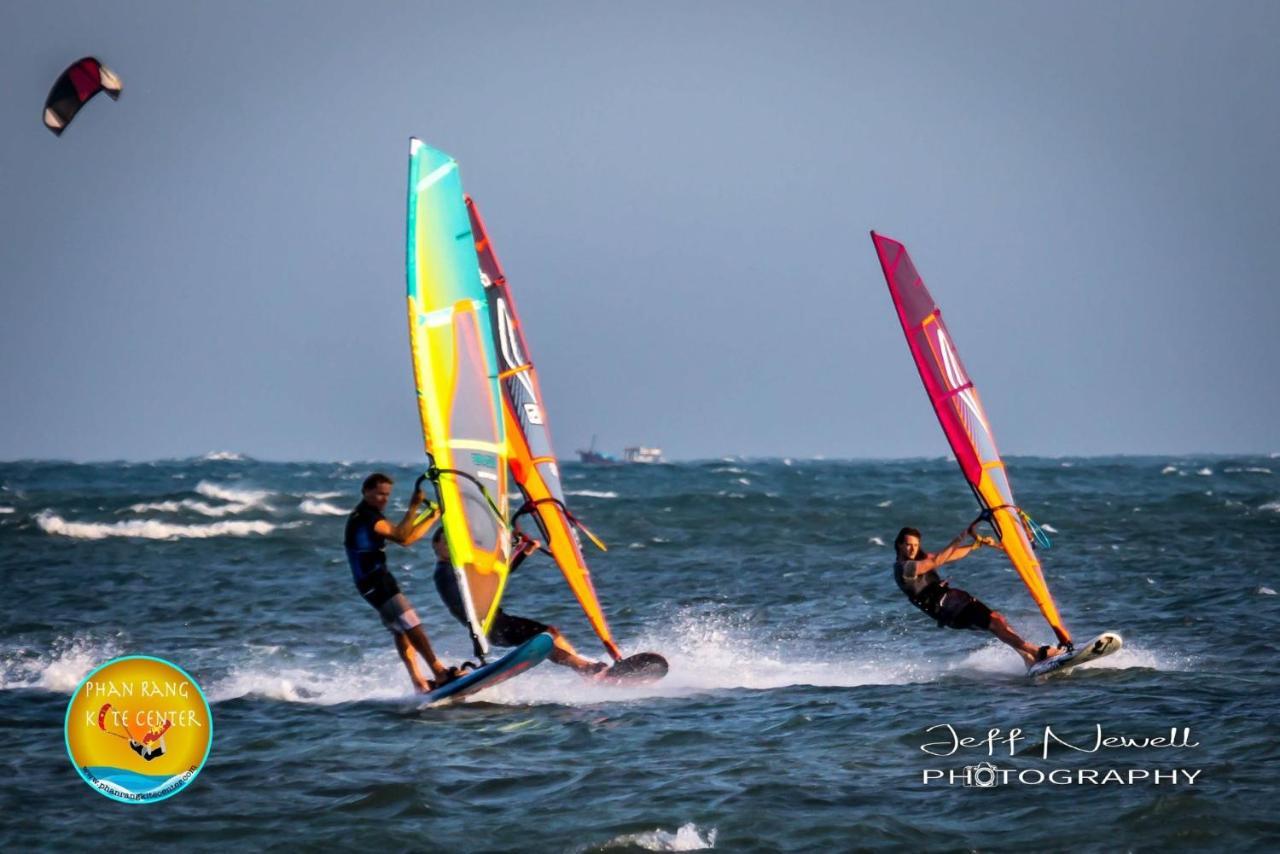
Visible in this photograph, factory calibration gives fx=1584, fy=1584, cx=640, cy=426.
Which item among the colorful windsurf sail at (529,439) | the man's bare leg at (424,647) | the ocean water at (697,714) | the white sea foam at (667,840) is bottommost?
the white sea foam at (667,840)

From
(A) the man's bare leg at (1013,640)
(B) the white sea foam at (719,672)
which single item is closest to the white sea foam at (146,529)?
(B) the white sea foam at (719,672)

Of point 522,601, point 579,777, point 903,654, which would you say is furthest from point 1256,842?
point 522,601

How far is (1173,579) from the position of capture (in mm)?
16828

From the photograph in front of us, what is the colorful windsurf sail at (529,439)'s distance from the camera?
443 inches

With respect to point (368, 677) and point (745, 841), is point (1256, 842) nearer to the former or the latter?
point (745, 841)

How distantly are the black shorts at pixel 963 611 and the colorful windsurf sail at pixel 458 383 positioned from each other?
3014mm

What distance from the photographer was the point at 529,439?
1147 centimetres

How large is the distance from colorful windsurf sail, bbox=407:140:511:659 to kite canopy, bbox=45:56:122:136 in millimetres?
5081

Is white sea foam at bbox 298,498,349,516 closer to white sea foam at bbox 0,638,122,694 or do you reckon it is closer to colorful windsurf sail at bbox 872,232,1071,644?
white sea foam at bbox 0,638,122,694

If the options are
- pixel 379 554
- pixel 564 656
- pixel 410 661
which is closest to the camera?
pixel 379 554

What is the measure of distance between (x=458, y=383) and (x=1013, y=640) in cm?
414

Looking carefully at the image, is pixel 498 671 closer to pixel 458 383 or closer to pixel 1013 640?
pixel 458 383

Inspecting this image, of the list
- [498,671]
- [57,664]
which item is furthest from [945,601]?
[57,664]

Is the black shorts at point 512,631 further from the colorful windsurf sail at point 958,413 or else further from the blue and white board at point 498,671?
the colorful windsurf sail at point 958,413
